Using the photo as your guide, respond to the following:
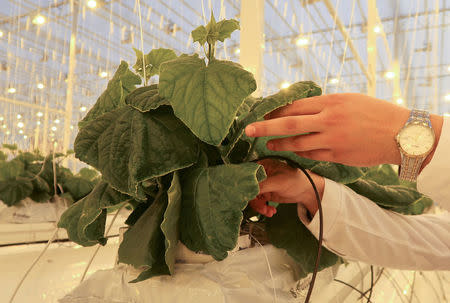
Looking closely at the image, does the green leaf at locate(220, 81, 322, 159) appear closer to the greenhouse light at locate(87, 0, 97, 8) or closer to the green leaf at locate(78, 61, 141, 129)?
the green leaf at locate(78, 61, 141, 129)

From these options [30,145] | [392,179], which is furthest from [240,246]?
[30,145]

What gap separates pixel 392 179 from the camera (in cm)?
71

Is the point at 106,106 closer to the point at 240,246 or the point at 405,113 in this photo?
the point at 240,246

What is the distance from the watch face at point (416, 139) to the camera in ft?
1.12

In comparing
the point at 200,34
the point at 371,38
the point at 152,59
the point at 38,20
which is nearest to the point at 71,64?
the point at 38,20

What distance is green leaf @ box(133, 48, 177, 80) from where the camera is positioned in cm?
44

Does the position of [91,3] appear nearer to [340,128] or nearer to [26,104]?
[26,104]

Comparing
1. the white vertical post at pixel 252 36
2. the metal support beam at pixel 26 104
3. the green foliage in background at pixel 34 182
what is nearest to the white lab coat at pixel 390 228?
the white vertical post at pixel 252 36

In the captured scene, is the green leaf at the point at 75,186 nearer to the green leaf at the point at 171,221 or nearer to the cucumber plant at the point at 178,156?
the cucumber plant at the point at 178,156

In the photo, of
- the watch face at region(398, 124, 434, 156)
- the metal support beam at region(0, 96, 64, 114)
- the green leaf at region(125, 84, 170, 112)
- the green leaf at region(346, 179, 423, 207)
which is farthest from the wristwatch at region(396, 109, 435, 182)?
the metal support beam at region(0, 96, 64, 114)

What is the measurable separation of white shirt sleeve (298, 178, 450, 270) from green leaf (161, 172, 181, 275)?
0.55 feet

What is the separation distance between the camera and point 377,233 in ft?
1.56

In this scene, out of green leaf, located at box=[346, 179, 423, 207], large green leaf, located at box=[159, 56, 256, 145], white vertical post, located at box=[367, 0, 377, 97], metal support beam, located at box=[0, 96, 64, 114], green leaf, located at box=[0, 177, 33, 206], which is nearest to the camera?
large green leaf, located at box=[159, 56, 256, 145]

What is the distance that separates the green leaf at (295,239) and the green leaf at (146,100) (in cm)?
22
